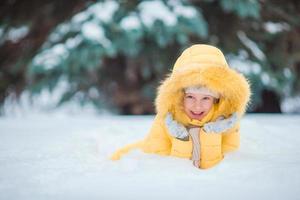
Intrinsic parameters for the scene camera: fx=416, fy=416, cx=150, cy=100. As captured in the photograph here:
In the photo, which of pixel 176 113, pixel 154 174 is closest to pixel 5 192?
pixel 154 174

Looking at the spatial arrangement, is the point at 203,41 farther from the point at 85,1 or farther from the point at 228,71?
the point at 228,71

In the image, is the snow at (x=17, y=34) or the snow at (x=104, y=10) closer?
the snow at (x=104, y=10)

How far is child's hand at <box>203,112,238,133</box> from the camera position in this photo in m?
1.96

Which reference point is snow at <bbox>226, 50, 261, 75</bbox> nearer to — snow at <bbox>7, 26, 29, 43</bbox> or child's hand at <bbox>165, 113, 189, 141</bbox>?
snow at <bbox>7, 26, 29, 43</bbox>

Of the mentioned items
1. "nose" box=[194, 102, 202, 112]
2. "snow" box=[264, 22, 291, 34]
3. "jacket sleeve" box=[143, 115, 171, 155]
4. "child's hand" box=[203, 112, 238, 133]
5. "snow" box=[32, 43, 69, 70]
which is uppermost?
"snow" box=[264, 22, 291, 34]

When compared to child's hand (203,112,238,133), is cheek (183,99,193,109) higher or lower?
higher

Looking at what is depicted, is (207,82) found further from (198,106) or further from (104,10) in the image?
(104,10)

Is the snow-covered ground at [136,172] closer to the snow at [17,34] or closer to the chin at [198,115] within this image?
the chin at [198,115]

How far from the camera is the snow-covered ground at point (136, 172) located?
4.96 ft

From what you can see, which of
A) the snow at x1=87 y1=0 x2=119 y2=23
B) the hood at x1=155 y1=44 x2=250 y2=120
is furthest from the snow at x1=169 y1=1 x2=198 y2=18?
the hood at x1=155 y1=44 x2=250 y2=120

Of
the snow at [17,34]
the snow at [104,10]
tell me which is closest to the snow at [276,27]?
the snow at [104,10]

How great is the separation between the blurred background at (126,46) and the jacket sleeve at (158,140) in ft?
6.66

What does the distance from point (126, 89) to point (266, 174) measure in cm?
380

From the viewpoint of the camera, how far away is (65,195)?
4.91 ft
